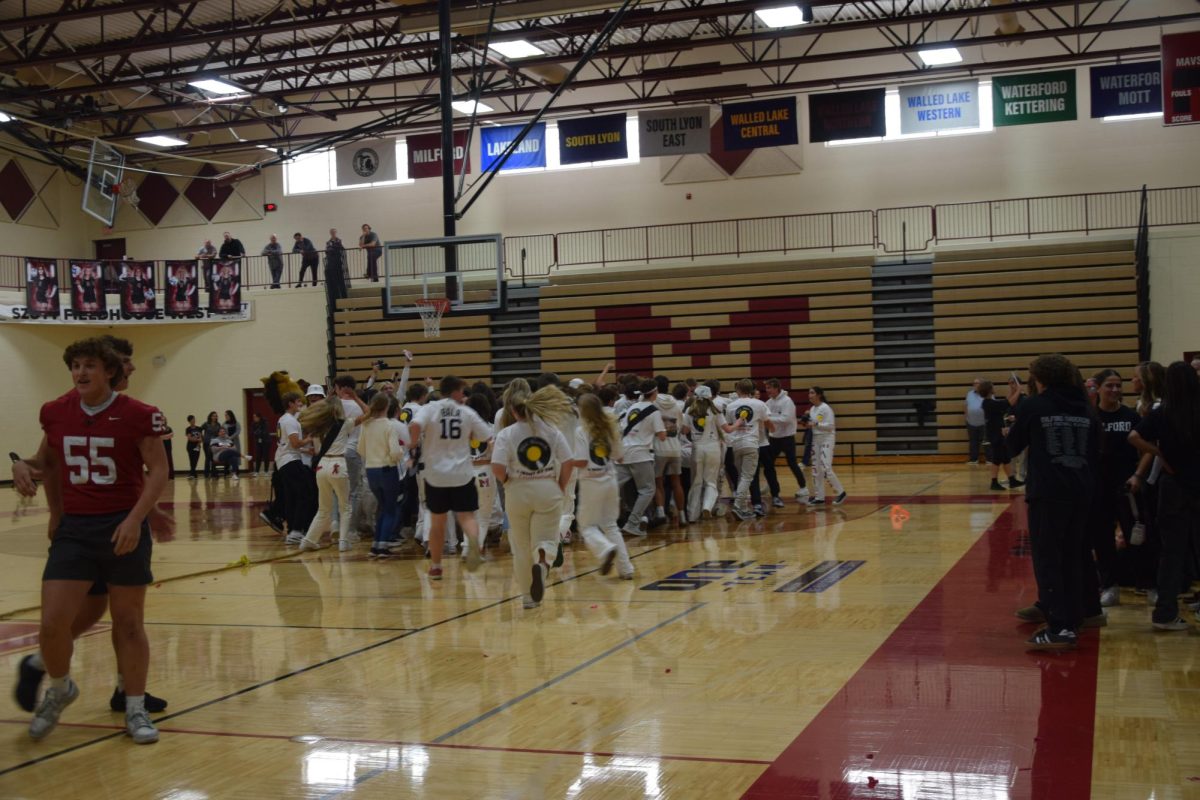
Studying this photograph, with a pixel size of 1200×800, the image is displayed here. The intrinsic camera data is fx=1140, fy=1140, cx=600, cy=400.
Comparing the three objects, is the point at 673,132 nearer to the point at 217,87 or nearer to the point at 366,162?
the point at 366,162

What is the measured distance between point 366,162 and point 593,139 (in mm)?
6964

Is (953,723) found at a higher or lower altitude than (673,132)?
lower

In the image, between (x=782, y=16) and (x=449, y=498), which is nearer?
(x=449, y=498)

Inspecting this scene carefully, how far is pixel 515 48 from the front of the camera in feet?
80.1

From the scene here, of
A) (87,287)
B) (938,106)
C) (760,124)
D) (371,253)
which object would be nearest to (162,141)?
(87,287)

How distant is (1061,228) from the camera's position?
25047mm

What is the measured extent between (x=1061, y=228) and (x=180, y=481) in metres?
20.9

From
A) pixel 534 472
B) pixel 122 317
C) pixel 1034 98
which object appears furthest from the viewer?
pixel 122 317

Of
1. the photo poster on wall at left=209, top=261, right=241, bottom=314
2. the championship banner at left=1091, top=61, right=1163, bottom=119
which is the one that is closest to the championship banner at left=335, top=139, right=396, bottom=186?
the photo poster on wall at left=209, top=261, right=241, bottom=314

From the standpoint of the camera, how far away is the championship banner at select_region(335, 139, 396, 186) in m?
28.9

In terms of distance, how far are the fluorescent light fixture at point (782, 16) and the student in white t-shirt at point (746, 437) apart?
419 inches

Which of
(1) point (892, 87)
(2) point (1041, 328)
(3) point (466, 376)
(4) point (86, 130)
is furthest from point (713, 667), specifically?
(4) point (86, 130)

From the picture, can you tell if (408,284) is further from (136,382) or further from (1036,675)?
(1036,675)

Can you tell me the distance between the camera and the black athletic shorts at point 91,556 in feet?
17.2
